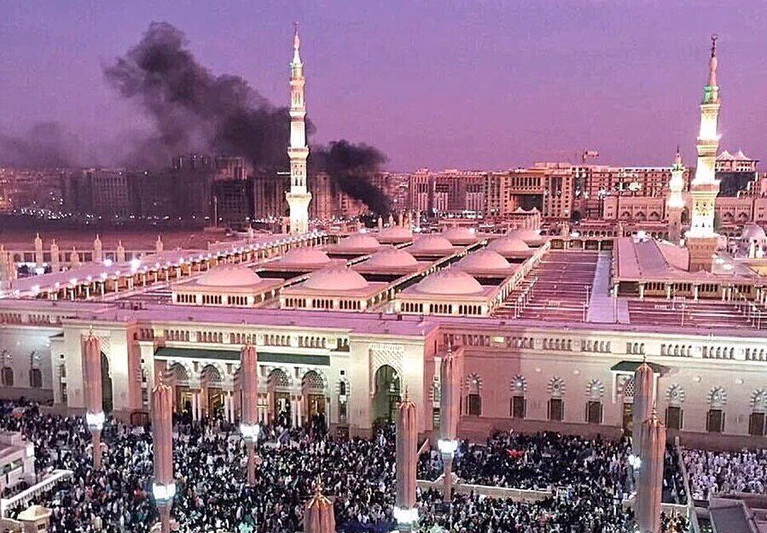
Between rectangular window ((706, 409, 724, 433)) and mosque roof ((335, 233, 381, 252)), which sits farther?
mosque roof ((335, 233, 381, 252))

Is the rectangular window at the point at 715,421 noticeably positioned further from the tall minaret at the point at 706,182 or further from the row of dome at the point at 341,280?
the tall minaret at the point at 706,182

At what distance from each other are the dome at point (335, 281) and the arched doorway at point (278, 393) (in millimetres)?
4034

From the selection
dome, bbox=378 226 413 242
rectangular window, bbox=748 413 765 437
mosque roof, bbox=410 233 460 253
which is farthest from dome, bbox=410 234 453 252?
rectangular window, bbox=748 413 765 437

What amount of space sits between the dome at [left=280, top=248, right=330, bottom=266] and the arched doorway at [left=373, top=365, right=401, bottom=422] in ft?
37.3

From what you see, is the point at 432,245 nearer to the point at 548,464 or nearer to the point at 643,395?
the point at 548,464

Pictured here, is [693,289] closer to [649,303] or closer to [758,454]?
[649,303]

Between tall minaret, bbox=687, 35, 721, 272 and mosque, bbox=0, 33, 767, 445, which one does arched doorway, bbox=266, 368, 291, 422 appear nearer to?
mosque, bbox=0, 33, 767, 445

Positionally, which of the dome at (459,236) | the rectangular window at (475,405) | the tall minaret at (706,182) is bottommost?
the rectangular window at (475,405)

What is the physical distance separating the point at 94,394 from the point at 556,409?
11.3 m

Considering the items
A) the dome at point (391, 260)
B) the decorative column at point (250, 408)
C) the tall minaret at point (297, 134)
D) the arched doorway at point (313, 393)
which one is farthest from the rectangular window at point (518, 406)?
the tall minaret at point (297, 134)

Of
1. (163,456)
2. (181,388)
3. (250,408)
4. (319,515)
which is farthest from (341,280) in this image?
(319,515)

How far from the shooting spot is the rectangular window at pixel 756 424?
19672 mm

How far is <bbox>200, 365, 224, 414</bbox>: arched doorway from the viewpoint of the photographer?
71.5ft

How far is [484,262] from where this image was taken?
99.0 ft
